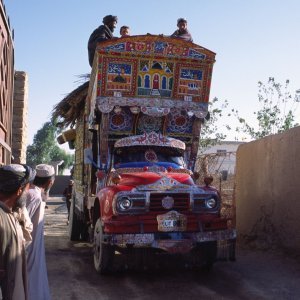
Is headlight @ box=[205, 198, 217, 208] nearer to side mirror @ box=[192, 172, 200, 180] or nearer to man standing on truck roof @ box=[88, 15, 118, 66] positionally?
side mirror @ box=[192, 172, 200, 180]

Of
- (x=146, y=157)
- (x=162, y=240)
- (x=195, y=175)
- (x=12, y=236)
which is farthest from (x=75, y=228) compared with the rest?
(x=12, y=236)

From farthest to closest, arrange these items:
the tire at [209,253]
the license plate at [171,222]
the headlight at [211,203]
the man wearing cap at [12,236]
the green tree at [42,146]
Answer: the green tree at [42,146] → the tire at [209,253] → the headlight at [211,203] → the license plate at [171,222] → the man wearing cap at [12,236]

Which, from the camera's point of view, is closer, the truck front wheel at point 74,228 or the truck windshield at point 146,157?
the truck windshield at point 146,157

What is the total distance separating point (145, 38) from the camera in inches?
378

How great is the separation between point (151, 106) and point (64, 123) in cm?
407

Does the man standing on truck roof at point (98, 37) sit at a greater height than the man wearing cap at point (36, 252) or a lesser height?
greater

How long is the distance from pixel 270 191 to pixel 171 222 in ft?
12.3

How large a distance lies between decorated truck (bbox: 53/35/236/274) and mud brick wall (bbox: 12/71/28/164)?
4.07 metres

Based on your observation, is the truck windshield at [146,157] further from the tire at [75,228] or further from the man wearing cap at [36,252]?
the man wearing cap at [36,252]

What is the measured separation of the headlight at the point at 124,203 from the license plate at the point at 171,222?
0.48 meters

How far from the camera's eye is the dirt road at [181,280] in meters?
6.76

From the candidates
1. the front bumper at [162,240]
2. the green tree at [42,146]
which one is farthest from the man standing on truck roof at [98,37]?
the green tree at [42,146]

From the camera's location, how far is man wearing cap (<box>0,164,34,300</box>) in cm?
319

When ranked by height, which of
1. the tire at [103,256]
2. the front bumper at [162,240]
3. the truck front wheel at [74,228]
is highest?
the front bumper at [162,240]
